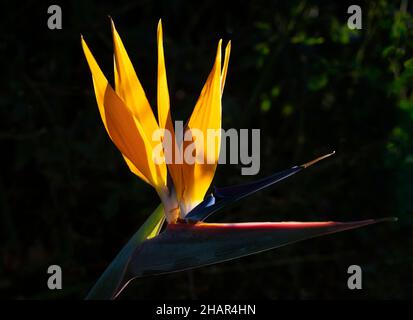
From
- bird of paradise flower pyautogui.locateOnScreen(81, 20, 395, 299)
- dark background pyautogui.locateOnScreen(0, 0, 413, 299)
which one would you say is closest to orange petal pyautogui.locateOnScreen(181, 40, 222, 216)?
bird of paradise flower pyautogui.locateOnScreen(81, 20, 395, 299)

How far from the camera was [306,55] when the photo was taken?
1.73 metres

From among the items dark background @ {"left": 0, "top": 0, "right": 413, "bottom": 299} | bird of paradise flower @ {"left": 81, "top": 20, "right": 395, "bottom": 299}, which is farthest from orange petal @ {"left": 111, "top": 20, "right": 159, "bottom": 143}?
dark background @ {"left": 0, "top": 0, "right": 413, "bottom": 299}

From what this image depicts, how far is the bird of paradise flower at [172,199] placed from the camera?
92 centimetres

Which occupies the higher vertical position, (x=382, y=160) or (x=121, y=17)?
(x=121, y=17)

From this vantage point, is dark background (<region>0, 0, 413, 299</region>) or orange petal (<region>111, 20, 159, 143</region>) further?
dark background (<region>0, 0, 413, 299</region>)

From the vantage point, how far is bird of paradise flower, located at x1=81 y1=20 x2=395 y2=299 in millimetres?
922

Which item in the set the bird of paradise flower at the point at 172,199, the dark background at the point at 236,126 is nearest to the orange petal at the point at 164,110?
the bird of paradise flower at the point at 172,199

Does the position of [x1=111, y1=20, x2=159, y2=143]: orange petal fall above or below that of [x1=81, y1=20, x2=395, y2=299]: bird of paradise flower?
above

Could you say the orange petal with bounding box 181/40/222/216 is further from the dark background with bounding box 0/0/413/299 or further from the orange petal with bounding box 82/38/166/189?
the dark background with bounding box 0/0/413/299

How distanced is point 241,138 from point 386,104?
38 centimetres

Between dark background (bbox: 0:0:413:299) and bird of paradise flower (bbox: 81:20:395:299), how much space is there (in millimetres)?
729

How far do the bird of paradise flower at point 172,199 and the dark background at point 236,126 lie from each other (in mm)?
729
